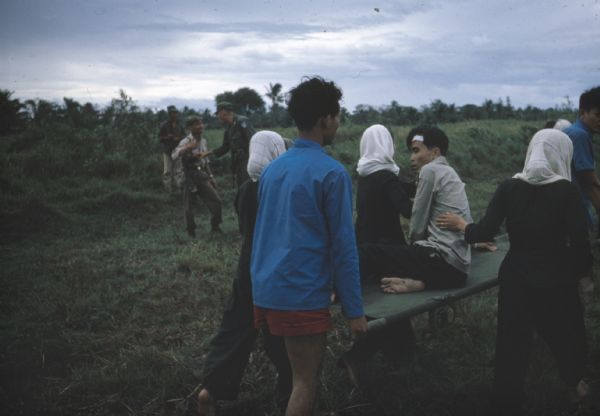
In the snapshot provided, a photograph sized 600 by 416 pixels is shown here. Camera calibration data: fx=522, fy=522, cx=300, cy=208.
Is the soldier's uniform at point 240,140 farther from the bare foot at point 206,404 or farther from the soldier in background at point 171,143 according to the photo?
the bare foot at point 206,404

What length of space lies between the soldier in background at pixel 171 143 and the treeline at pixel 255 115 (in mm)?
1319

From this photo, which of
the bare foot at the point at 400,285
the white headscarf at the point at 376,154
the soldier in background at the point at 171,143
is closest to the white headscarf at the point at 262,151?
the white headscarf at the point at 376,154

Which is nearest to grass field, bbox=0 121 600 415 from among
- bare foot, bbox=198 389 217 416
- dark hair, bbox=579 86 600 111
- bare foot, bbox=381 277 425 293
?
bare foot, bbox=198 389 217 416

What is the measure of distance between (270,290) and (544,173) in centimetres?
157

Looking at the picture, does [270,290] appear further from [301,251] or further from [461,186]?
[461,186]

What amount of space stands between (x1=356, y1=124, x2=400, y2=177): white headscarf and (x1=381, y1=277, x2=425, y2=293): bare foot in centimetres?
83

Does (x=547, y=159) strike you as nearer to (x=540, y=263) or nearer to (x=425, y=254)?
(x=540, y=263)

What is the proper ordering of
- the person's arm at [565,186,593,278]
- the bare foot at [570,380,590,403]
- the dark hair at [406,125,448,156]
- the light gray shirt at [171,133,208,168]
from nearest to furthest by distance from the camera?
the person's arm at [565,186,593,278], the bare foot at [570,380,590,403], the dark hair at [406,125,448,156], the light gray shirt at [171,133,208,168]

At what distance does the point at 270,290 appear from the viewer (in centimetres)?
227

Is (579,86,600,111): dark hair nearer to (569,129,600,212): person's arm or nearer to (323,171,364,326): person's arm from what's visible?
(569,129,600,212): person's arm

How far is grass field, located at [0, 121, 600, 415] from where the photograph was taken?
335 cm

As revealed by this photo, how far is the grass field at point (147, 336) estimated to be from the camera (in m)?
3.35

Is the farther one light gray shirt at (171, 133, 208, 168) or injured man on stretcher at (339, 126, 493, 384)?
light gray shirt at (171, 133, 208, 168)

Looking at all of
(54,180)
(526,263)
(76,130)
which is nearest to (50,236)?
(54,180)
